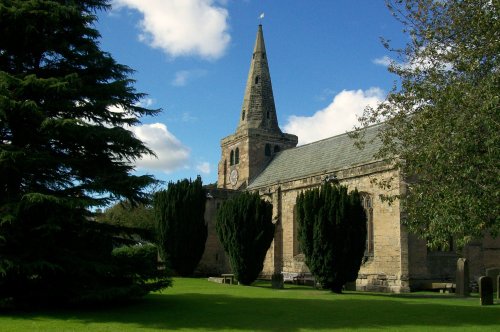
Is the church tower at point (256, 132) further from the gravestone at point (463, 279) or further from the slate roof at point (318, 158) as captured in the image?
the gravestone at point (463, 279)

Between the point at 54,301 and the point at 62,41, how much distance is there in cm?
716

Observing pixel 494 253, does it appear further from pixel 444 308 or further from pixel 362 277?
pixel 444 308

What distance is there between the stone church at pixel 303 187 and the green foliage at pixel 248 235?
463 centimetres

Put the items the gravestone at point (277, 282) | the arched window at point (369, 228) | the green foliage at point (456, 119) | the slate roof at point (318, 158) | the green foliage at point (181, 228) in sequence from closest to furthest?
the green foliage at point (456, 119)
the gravestone at point (277, 282)
the arched window at point (369, 228)
the slate roof at point (318, 158)
the green foliage at point (181, 228)

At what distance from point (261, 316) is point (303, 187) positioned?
58.3 feet

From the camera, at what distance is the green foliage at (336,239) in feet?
68.0

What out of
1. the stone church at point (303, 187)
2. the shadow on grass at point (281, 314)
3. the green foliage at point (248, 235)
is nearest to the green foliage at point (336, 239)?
the stone church at point (303, 187)

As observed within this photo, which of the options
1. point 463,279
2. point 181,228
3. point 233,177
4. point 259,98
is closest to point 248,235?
point 181,228

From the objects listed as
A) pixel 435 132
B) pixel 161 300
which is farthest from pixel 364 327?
pixel 161 300

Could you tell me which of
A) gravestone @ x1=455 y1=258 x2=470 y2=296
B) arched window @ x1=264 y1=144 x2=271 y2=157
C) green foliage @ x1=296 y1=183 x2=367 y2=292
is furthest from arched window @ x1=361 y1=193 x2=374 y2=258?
arched window @ x1=264 y1=144 x2=271 y2=157

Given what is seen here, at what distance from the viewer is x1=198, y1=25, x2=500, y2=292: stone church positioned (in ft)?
78.8

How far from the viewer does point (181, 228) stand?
3058 centimetres

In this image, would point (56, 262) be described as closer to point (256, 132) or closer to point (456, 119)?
point (456, 119)

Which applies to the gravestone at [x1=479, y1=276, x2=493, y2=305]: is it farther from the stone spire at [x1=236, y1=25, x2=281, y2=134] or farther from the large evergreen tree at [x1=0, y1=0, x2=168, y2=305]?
the stone spire at [x1=236, y1=25, x2=281, y2=134]
